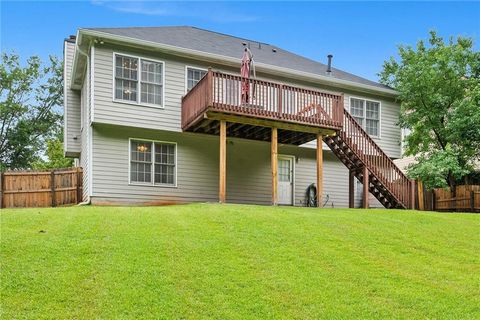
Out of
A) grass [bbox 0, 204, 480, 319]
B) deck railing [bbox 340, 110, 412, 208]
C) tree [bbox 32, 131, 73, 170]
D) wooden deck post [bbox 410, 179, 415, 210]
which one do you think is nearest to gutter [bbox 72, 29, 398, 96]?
deck railing [bbox 340, 110, 412, 208]

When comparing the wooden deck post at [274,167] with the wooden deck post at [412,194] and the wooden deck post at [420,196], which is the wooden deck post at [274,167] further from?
the wooden deck post at [420,196]

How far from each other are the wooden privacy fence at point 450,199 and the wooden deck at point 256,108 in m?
5.60

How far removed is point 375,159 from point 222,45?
7276 millimetres

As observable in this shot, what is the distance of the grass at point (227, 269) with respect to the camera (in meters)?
5.57

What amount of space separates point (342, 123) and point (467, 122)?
242 inches

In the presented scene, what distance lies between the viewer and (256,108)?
13844 millimetres

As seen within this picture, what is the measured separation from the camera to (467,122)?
18.2 meters

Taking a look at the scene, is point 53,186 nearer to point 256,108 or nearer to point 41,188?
point 41,188

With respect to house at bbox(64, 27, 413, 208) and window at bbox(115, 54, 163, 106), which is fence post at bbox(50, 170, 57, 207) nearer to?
house at bbox(64, 27, 413, 208)

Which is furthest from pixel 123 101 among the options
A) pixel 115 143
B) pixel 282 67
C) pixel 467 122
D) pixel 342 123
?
pixel 467 122

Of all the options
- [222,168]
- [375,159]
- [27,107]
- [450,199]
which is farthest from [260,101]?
[27,107]

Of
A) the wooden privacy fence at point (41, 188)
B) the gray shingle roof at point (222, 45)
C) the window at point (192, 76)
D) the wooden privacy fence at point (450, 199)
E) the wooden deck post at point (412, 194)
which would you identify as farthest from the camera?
the wooden privacy fence at point (450, 199)

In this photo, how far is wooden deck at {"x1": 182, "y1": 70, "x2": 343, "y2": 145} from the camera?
44.1 ft

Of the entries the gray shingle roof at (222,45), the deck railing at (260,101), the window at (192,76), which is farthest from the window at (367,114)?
the window at (192,76)
